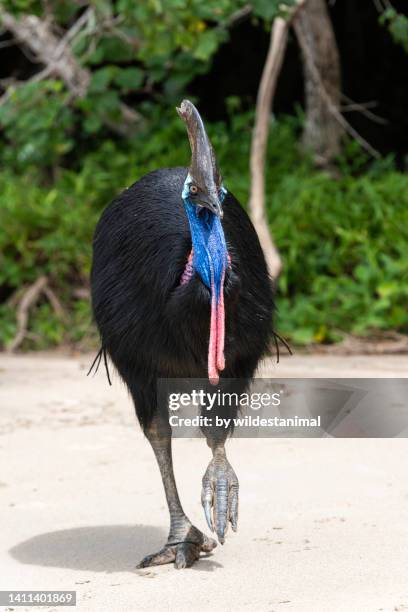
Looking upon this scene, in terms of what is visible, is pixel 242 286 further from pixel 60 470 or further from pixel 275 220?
pixel 275 220

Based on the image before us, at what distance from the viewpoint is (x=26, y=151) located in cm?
909

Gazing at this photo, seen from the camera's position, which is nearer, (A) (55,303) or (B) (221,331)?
(B) (221,331)

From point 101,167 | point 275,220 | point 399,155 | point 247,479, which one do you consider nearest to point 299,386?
point 247,479

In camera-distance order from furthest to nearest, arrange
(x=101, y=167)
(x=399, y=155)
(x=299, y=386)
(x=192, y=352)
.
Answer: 1. (x=399, y=155)
2. (x=101, y=167)
3. (x=299, y=386)
4. (x=192, y=352)

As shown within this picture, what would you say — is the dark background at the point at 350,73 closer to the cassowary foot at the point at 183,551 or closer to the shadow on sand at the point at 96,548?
the shadow on sand at the point at 96,548

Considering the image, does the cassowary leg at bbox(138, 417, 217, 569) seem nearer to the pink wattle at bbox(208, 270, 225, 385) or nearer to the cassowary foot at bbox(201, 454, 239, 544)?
the cassowary foot at bbox(201, 454, 239, 544)

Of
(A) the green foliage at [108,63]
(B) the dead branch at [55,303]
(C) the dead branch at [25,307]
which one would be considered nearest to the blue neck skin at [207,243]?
(A) the green foliage at [108,63]

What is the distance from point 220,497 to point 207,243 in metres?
0.76

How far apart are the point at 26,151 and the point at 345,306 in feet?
10.3

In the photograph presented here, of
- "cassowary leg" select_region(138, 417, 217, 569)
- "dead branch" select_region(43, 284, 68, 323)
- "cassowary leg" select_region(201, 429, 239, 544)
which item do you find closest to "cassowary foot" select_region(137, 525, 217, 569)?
"cassowary leg" select_region(138, 417, 217, 569)

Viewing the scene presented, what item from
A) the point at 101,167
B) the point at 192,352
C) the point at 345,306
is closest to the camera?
the point at 192,352

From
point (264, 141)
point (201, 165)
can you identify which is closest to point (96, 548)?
point (201, 165)

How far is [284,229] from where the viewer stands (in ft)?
25.6

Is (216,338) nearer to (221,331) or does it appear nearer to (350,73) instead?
(221,331)
